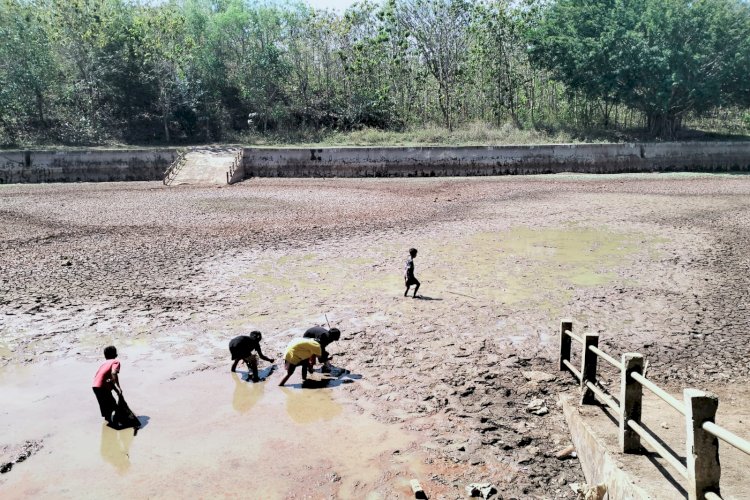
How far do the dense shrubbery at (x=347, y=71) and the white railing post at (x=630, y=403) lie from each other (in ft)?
119

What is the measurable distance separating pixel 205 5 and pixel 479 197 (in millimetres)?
40578

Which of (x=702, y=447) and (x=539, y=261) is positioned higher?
(x=702, y=447)

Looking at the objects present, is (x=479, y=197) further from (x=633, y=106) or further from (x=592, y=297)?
(x=633, y=106)

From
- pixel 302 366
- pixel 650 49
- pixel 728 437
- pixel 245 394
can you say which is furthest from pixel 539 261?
pixel 650 49

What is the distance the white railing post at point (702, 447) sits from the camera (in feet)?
12.5

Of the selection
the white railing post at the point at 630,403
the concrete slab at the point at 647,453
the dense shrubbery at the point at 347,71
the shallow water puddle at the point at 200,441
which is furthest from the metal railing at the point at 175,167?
the white railing post at the point at 630,403

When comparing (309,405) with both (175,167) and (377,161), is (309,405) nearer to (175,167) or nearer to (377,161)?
(377,161)

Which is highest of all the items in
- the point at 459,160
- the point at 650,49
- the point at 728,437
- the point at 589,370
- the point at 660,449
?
the point at 650,49

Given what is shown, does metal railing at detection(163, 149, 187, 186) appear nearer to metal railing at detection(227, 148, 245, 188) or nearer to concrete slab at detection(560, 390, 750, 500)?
metal railing at detection(227, 148, 245, 188)

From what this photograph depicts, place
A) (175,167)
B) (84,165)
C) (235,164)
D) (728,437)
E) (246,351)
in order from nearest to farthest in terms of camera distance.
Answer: (728,437) → (246,351) → (235,164) → (175,167) → (84,165)

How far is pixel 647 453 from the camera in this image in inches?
203

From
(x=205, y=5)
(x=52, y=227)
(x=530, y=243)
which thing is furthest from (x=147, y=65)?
(x=530, y=243)

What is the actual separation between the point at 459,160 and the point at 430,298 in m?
24.4

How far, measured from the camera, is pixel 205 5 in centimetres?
5525
